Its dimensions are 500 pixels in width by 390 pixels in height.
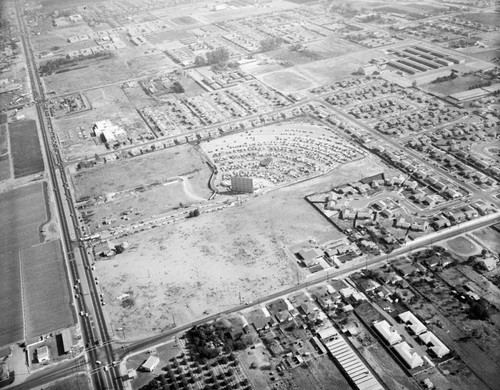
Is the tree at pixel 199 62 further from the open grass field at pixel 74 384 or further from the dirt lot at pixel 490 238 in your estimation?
the open grass field at pixel 74 384

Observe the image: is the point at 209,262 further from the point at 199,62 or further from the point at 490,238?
the point at 199,62

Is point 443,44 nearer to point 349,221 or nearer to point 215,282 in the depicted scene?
point 349,221

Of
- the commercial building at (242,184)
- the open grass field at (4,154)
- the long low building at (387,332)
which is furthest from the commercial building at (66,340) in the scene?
the open grass field at (4,154)

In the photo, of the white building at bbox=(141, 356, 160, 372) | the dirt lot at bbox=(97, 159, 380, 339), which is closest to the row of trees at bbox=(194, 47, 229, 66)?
the dirt lot at bbox=(97, 159, 380, 339)

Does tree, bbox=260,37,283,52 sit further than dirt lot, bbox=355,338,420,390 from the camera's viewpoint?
Yes

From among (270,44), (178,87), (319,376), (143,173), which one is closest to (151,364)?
(319,376)

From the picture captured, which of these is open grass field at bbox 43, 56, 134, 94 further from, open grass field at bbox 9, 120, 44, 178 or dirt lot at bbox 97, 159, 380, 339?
dirt lot at bbox 97, 159, 380, 339
